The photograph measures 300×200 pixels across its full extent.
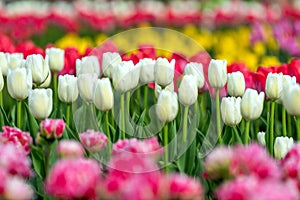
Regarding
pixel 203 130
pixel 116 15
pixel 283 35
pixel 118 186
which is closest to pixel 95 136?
pixel 118 186

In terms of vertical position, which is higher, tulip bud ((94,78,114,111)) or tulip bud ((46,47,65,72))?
tulip bud ((46,47,65,72))

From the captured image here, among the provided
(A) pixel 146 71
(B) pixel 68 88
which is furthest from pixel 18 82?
(A) pixel 146 71

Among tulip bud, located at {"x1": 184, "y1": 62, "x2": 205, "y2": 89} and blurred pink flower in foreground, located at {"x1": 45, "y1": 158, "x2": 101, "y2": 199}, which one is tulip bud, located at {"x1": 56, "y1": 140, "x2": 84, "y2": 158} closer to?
blurred pink flower in foreground, located at {"x1": 45, "y1": 158, "x2": 101, "y2": 199}

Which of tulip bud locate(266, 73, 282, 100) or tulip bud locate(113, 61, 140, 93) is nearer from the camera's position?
tulip bud locate(113, 61, 140, 93)

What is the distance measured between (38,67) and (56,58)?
1.42ft

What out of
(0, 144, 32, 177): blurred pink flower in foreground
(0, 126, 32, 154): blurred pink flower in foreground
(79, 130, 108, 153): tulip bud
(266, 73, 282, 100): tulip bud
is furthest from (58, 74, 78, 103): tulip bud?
(0, 144, 32, 177): blurred pink flower in foreground

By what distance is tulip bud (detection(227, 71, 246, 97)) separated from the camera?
317 centimetres

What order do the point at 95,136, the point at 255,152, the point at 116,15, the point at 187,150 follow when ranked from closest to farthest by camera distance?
the point at 255,152
the point at 95,136
the point at 187,150
the point at 116,15

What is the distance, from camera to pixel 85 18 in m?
9.54

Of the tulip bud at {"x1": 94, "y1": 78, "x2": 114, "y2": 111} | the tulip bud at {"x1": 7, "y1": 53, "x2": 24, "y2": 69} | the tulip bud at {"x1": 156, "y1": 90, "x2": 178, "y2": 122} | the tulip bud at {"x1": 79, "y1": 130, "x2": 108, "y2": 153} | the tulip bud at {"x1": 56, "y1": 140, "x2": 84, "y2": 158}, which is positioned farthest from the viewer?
the tulip bud at {"x1": 7, "y1": 53, "x2": 24, "y2": 69}

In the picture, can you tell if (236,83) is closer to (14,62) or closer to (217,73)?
(217,73)

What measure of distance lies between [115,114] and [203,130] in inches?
15.9

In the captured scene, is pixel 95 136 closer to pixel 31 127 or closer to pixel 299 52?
pixel 31 127

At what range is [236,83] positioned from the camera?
3.18m
